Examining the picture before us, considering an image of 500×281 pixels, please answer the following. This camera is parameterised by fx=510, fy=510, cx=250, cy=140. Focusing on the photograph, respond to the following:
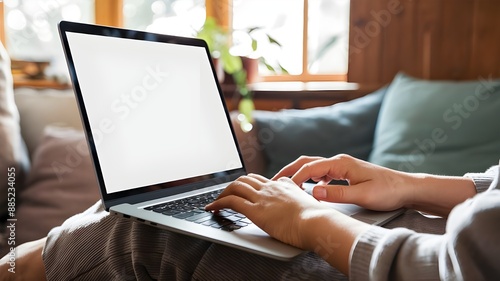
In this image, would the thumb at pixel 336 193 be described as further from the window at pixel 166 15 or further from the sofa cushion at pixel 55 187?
the window at pixel 166 15

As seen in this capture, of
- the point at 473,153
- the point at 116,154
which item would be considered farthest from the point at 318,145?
the point at 116,154

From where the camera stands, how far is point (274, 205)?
0.63 meters

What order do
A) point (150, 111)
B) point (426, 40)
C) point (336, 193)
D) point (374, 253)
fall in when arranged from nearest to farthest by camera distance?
point (374, 253) → point (336, 193) → point (150, 111) → point (426, 40)

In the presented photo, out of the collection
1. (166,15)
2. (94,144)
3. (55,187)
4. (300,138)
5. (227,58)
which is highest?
(166,15)

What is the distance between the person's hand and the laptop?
0.03 m

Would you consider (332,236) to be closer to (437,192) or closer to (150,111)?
(437,192)

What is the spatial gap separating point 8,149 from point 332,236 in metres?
1.27

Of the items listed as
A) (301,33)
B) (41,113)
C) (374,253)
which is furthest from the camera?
(301,33)

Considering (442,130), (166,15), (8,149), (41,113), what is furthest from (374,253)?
(166,15)

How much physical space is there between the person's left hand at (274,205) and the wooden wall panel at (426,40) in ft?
5.05

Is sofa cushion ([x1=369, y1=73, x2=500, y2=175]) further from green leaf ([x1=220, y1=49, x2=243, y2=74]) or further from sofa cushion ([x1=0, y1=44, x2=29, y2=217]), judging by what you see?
sofa cushion ([x1=0, y1=44, x2=29, y2=217])

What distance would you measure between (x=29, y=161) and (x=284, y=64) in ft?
4.16

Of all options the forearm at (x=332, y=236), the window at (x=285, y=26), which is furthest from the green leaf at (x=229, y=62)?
the forearm at (x=332, y=236)

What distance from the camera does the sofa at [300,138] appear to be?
4.93 feet
